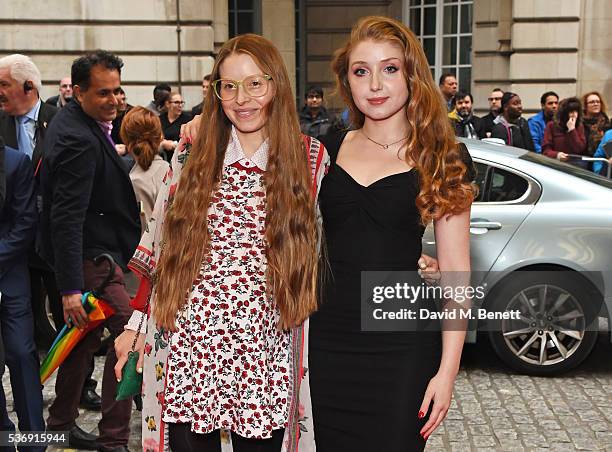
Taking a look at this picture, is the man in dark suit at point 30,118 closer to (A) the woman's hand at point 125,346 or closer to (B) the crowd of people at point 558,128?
(A) the woman's hand at point 125,346

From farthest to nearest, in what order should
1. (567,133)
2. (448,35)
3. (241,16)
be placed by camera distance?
(241,16) → (448,35) → (567,133)

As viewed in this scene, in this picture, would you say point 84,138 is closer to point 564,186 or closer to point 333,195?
point 333,195

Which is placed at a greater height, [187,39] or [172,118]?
[187,39]

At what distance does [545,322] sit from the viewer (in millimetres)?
7199

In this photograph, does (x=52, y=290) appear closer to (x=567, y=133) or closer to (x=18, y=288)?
(x=18, y=288)

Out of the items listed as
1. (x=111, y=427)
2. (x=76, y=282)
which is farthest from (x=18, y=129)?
(x=111, y=427)

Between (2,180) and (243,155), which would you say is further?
(2,180)

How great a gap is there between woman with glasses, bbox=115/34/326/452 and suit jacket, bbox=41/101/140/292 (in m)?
1.77

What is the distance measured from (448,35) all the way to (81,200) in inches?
586

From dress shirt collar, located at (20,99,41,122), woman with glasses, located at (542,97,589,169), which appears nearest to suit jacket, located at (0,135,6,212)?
dress shirt collar, located at (20,99,41,122)

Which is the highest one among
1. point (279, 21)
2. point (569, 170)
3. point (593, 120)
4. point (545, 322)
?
point (279, 21)

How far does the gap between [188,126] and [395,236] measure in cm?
93

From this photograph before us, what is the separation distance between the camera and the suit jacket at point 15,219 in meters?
4.73

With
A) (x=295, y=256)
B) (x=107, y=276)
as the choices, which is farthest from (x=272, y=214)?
(x=107, y=276)
